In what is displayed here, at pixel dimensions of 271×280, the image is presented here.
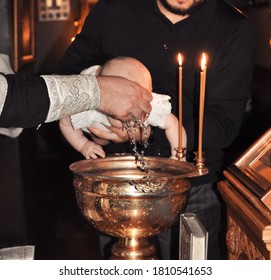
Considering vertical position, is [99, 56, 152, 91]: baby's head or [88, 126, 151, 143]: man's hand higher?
[99, 56, 152, 91]: baby's head

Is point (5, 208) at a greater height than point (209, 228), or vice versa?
point (209, 228)

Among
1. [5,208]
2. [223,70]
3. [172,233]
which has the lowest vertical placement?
[5,208]

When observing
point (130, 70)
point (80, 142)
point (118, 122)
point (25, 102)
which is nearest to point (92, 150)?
point (80, 142)

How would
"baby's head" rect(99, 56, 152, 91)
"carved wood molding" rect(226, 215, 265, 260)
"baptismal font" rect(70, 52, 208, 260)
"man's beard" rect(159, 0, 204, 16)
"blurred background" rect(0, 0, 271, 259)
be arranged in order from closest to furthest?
"baptismal font" rect(70, 52, 208, 260)
"carved wood molding" rect(226, 215, 265, 260)
"baby's head" rect(99, 56, 152, 91)
"man's beard" rect(159, 0, 204, 16)
"blurred background" rect(0, 0, 271, 259)

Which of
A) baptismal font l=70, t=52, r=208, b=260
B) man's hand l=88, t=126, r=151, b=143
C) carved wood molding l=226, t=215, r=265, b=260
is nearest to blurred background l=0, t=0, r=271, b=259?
man's hand l=88, t=126, r=151, b=143

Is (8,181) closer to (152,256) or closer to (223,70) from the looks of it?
(223,70)

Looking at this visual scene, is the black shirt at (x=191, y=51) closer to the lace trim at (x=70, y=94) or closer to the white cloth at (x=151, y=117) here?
the white cloth at (x=151, y=117)

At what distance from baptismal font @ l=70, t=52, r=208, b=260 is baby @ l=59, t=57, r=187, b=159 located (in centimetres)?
→ 43

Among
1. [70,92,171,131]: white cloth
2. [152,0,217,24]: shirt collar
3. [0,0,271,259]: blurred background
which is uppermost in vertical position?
[152,0,217,24]: shirt collar

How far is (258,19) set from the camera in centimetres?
700

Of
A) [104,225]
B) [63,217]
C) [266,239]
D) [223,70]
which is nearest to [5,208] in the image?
[63,217]

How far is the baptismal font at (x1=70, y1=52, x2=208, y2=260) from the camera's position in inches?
62.8

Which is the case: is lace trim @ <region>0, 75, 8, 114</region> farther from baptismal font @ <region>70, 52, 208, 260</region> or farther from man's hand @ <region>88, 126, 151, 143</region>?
man's hand @ <region>88, 126, 151, 143</region>
